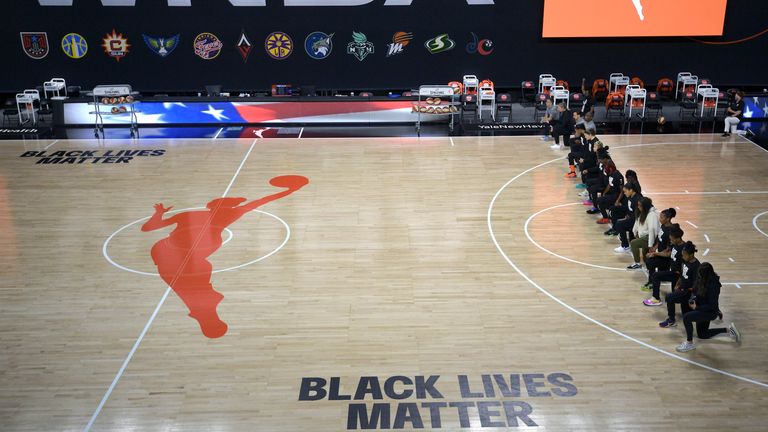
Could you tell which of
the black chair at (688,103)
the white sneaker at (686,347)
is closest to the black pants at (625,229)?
the white sneaker at (686,347)

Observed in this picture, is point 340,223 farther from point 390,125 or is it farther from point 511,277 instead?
point 390,125

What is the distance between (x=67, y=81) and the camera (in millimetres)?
24750

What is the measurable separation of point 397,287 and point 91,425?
495 centimetres

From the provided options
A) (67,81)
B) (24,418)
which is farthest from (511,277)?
(67,81)

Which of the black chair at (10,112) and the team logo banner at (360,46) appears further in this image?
the team logo banner at (360,46)

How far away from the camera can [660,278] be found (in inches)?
419

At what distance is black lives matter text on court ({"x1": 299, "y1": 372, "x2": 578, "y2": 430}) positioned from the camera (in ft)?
27.3

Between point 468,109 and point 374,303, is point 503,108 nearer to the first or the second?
point 468,109

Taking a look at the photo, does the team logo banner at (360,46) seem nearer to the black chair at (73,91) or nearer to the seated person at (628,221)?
the black chair at (73,91)

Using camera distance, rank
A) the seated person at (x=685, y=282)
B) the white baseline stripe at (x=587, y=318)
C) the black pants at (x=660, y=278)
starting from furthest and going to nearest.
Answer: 1. the black pants at (x=660, y=278)
2. the seated person at (x=685, y=282)
3. the white baseline stripe at (x=587, y=318)

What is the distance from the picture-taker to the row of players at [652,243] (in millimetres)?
9547

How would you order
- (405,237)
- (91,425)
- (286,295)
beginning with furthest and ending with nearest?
(405,237) < (286,295) < (91,425)

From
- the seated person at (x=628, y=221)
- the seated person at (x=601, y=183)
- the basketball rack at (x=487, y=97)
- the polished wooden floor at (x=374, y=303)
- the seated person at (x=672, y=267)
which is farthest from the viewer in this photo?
the basketball rack at (x=487, y=97)

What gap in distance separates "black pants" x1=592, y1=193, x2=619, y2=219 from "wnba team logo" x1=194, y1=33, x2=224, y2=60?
15334mm
